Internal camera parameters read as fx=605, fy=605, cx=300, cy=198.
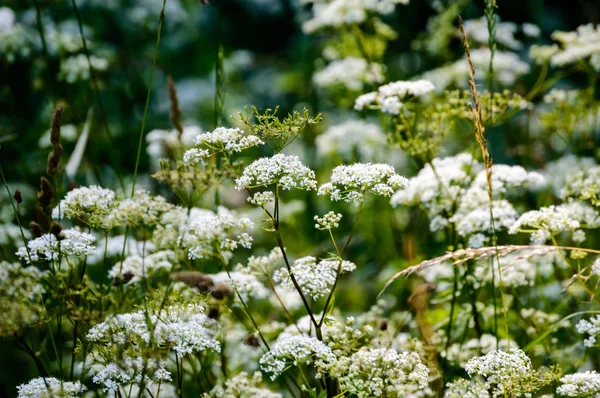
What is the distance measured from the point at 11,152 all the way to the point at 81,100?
0.72 meters

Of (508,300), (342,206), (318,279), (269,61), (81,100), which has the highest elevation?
(269,61)

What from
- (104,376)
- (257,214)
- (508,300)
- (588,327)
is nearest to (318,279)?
(104,376)

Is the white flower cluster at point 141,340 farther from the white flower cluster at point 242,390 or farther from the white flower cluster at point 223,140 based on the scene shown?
the white flower cluster at point 223,140

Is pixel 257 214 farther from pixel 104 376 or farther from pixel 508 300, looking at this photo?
pixel 104 376

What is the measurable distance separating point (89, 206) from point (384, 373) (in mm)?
1169

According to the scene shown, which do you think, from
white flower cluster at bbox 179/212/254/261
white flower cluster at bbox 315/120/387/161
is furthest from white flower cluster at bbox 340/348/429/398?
white flower cluster at bbox 315/120/387/161

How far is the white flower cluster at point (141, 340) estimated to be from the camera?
1.82 metres

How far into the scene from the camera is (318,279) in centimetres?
204

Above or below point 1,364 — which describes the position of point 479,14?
above

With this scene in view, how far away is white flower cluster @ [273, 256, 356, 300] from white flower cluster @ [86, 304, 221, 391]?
30cm

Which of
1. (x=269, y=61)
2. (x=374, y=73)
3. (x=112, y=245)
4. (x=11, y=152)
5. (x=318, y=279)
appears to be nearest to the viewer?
(x=318, y=279)

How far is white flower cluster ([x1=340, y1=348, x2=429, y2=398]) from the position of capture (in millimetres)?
1879

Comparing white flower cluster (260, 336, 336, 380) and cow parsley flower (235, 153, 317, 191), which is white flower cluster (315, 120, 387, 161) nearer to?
cow parsley flower (235, 153, 317, 191)

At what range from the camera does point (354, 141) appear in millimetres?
4336
